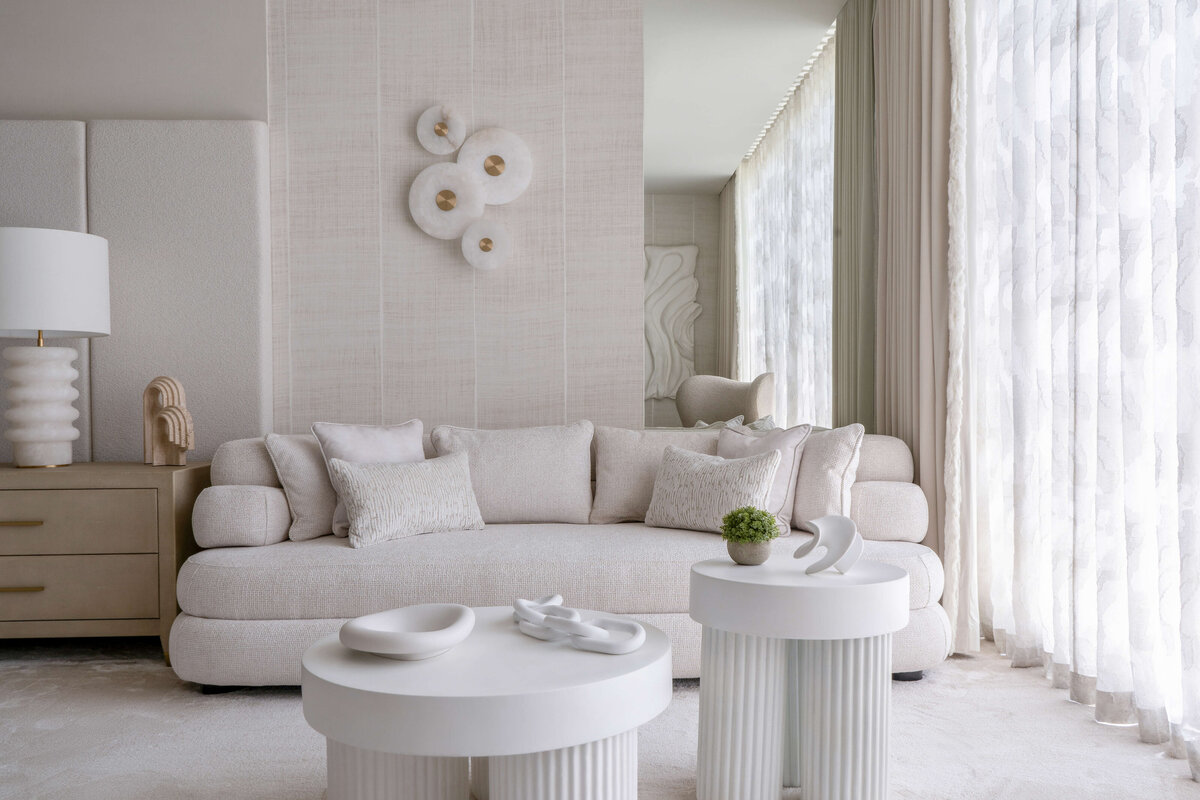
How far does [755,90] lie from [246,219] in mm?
3143

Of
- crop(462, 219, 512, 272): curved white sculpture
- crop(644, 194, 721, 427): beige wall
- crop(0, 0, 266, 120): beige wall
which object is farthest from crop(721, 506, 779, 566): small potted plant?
crop(644, 194, 721, 427): beige wall

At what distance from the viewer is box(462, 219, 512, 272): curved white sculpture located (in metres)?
3.75

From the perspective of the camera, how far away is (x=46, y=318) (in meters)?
3.14

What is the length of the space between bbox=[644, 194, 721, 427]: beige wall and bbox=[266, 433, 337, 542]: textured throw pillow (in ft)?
11.0

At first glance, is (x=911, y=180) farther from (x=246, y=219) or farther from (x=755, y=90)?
(x=246, y=219)

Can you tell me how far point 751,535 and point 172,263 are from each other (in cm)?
284

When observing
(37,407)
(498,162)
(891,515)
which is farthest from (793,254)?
(37,407)

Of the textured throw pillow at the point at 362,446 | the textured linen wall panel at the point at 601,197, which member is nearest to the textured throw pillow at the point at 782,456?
the textured linen wall panel at the point at 601,197

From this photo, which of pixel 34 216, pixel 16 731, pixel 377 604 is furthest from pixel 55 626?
pixel 34 216

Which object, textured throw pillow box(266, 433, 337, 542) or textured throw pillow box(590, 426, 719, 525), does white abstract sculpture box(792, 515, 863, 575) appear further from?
textured throw pillow box(266, 433, 337, 542)

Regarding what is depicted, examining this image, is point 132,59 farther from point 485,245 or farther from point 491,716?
point 491,716

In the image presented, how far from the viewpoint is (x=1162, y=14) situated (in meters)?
2.14

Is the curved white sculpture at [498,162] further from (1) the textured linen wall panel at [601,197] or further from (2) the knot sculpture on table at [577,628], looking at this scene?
(2) the knot sculpture on table at [577,628]

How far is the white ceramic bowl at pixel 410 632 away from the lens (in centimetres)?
152
